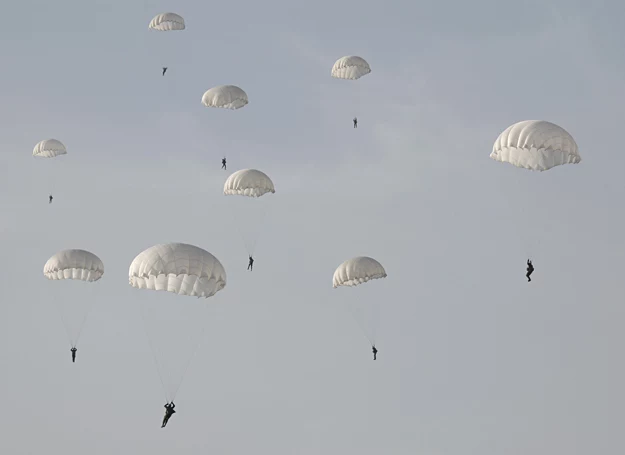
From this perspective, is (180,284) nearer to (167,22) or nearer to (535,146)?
(535,146)

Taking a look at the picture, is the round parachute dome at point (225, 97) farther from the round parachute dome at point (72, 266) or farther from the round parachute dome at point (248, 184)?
the round parachute dome at point (72, 266)

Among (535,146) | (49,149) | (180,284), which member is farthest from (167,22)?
(535,146)

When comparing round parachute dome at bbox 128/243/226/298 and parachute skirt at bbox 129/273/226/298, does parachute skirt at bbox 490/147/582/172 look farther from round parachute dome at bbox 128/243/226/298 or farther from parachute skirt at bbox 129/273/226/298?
parachute skirt at bbox 129/273/226/298

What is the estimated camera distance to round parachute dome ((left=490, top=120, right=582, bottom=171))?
169 feet

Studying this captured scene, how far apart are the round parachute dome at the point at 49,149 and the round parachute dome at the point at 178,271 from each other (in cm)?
3153

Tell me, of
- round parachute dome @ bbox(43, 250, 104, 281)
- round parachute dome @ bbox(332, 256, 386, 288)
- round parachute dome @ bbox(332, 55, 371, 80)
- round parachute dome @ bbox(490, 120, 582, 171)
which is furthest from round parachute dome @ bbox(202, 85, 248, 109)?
round parachute dome @ bbox(490, 120, 582, 171)

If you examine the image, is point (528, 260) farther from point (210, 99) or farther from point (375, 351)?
point (210, 99)

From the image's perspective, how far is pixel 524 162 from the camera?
176 ft

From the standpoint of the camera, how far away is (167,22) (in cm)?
7325

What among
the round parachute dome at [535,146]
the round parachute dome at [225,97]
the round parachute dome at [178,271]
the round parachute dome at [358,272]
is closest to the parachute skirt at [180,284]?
the round parachute dome at [178,271]

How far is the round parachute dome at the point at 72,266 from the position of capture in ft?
202

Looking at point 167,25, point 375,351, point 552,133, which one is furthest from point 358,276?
point 167,25

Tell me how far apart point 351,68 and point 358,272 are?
64.3 feet

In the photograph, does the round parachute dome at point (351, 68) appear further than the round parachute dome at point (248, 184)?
Yes
